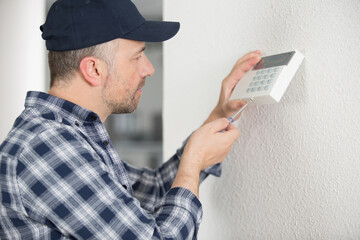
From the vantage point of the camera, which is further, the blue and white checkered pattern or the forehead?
the forehead

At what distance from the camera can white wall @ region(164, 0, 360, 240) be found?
2.25 feet

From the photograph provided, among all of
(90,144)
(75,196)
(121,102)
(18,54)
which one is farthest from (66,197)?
(18,54)

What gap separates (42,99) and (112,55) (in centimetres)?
15

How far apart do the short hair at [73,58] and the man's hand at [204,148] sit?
0.70 feet

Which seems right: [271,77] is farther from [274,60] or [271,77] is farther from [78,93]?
[78,93]

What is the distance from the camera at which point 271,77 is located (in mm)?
753

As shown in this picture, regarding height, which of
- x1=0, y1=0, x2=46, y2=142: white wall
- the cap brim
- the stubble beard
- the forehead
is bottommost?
x1=0, y1=0, x2=46, y2=142: white wall

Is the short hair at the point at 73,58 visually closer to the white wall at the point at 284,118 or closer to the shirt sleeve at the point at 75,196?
the shirt sleeve at the point at 75,196

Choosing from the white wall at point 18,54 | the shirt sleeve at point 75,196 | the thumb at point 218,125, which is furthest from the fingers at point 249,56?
the white wall at point 18,54

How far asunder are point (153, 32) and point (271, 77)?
0.77 ft

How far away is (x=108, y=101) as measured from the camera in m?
0.83

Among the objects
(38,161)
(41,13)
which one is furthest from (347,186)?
(41,13)

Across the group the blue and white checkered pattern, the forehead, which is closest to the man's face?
the forehead

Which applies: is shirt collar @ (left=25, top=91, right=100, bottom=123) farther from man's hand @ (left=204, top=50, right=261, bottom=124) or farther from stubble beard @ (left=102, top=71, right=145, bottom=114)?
man's hand @ (left=204, top=50, right=261, bottom=124)
